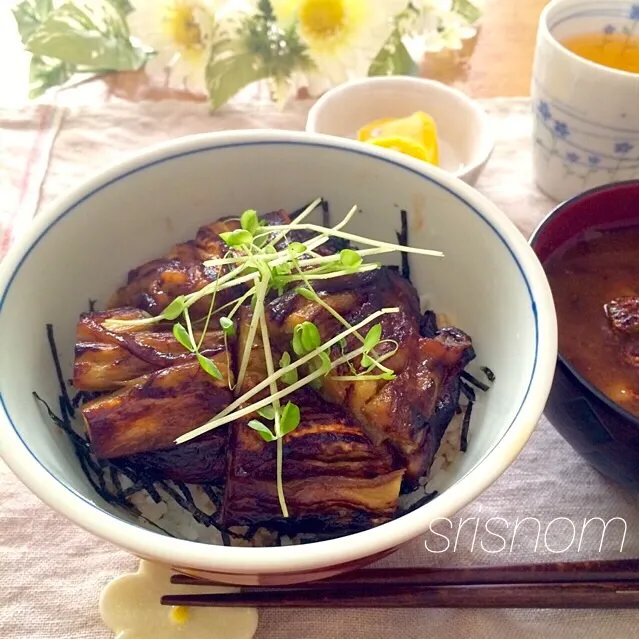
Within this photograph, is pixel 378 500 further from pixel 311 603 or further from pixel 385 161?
pixel 385 161

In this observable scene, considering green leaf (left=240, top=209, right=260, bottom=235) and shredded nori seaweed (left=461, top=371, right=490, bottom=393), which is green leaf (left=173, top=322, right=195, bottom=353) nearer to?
green leaf (left=240, top=209, right=260, bottom=235)

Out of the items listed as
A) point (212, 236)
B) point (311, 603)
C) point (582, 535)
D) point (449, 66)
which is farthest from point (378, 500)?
point (449, 66)

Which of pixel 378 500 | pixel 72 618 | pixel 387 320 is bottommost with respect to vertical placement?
pixel 72 618

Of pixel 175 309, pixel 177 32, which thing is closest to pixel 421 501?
pixel 175 309

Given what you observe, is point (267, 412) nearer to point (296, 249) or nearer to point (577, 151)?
point (296, 249)

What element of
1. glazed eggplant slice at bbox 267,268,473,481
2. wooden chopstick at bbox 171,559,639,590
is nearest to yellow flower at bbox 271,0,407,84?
glazed eggplant slice at bbox 267,268,473,481

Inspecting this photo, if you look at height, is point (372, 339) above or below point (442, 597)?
above
